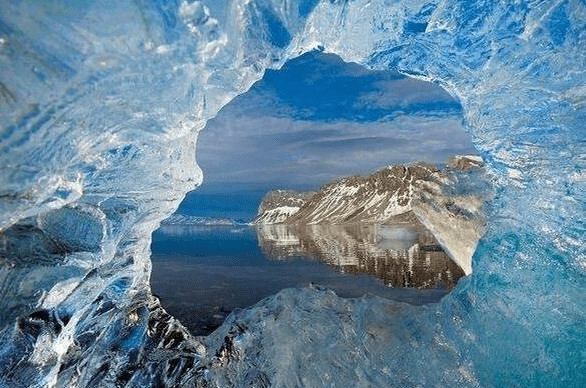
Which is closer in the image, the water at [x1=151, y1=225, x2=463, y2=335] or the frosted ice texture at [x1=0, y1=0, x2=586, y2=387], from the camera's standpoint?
the frosted ice texture at [x1=0, y1=0, x2=586, y2=387]

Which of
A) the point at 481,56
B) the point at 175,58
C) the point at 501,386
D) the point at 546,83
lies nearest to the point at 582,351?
the point at 501,386

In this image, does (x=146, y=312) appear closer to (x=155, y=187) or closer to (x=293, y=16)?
(x=155, y=187)

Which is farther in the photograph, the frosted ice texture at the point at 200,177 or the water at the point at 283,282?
the water at the point at 283,282

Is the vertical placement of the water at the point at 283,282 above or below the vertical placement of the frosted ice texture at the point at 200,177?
below

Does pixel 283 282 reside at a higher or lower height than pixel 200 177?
lower


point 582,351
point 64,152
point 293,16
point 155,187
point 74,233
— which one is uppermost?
point 293,16

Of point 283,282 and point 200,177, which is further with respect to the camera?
point 283,282

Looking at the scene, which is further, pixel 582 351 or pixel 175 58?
pixel 582 351

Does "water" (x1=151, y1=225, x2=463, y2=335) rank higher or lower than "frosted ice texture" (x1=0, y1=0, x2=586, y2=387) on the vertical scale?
lower
